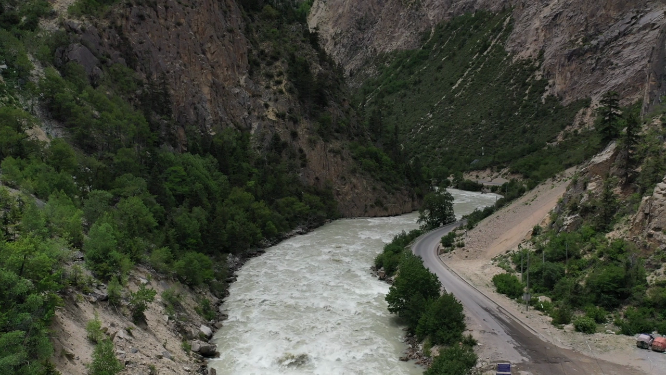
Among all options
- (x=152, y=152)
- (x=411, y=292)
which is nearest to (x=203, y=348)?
(x=411, y=292)

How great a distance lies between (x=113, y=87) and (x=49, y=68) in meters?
6.57

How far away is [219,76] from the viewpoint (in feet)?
195

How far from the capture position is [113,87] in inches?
1784

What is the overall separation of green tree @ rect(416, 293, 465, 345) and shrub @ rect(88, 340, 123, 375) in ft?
48.6

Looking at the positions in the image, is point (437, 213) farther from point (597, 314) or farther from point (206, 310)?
point (206, 310)

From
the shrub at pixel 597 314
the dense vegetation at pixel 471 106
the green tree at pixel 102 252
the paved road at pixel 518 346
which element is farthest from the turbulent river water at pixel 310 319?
the dense vegetation at pixel 471 106

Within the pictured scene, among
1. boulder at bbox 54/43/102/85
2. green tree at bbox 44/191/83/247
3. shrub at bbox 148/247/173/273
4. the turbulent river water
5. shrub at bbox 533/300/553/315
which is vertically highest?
boulder at bbox 54/43/102/85

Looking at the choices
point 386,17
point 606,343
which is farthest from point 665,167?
point 386,17

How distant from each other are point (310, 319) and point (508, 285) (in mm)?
12578

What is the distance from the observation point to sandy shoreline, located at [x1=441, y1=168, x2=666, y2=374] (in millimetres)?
19625

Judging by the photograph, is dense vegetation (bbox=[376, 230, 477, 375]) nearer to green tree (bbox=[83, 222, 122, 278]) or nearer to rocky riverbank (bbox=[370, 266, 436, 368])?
rocky riverbank (bbox=[370, 266, 436, 368])

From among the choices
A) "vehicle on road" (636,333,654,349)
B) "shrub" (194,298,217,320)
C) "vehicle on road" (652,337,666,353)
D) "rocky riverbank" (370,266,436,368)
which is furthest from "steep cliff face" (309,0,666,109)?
"shrub" (194,298,217,320)

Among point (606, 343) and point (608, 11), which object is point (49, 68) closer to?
point (606, 343)

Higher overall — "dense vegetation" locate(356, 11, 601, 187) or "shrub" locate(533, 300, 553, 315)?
"dense vegetation" locate(356, 11, 601, 187)
